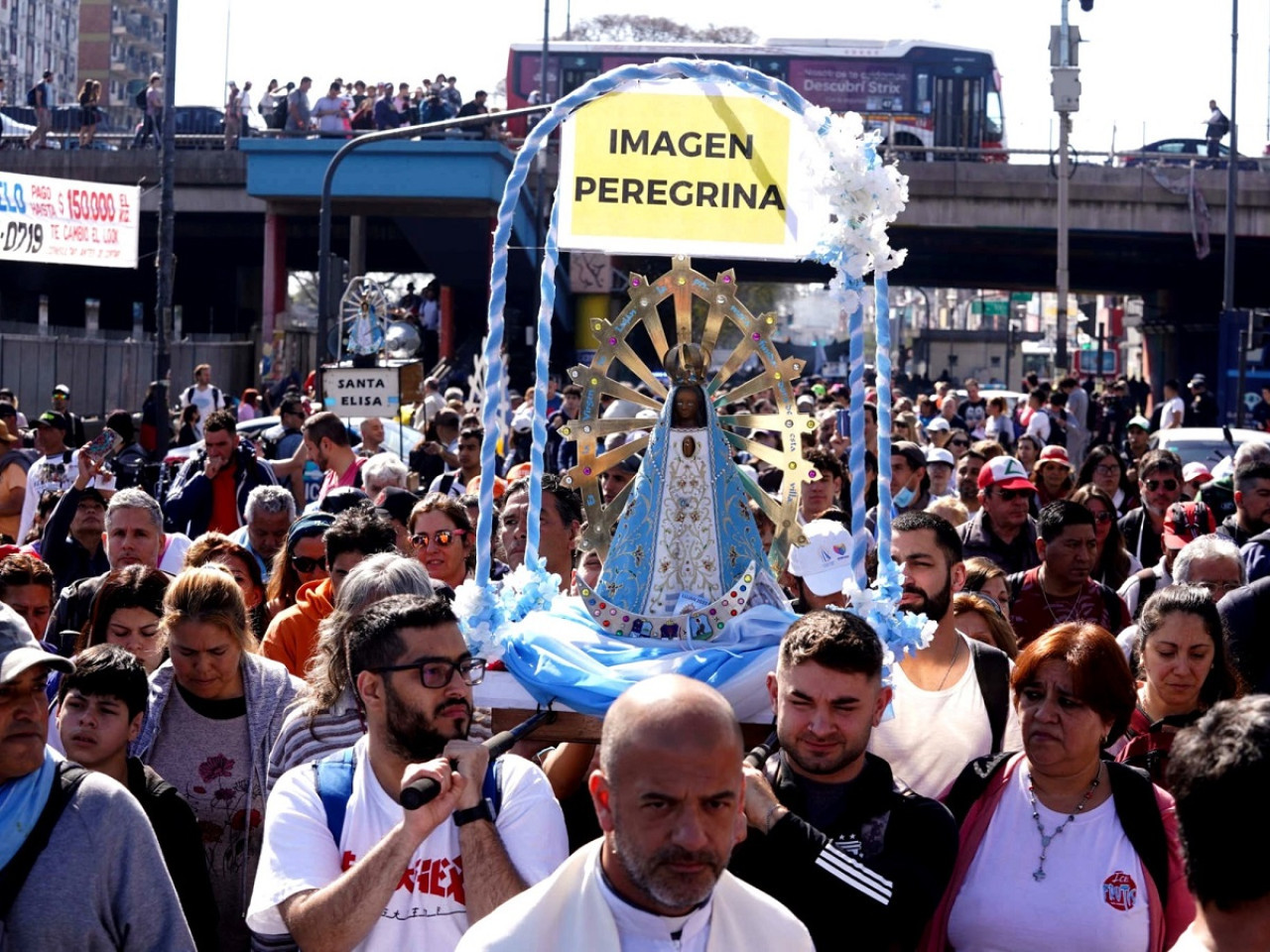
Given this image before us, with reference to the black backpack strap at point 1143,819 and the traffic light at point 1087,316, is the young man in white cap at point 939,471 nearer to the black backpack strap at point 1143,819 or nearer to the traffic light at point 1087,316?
the black backpack strap at point 1143,819

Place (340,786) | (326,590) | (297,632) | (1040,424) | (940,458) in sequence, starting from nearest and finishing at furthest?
(340,786) < (297,632) < (326,590) < (940,458) < (1040,424)

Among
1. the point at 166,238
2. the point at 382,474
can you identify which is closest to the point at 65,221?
the point at 166,238

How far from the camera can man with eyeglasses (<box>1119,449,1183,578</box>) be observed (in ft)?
32.0

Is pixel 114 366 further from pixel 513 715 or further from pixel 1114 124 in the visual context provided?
pixel 513 715

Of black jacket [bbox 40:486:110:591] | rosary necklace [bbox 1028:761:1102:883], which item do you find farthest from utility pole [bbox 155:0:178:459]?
rosary necklace [bbox 1028:761:1102:883]

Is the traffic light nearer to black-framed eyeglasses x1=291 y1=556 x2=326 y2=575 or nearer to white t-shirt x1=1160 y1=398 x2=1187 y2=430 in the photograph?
white t-shirt x1=1160 y1=398 x2=1187 y2=430

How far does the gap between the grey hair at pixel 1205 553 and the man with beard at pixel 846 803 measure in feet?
9.72

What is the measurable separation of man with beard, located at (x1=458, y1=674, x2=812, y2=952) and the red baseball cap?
20.5ft

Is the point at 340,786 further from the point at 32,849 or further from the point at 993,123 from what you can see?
the point at 993,123

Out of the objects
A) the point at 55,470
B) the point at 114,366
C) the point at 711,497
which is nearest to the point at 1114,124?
the point at 114,366

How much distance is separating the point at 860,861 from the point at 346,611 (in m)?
1.65

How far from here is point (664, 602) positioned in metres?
5.54

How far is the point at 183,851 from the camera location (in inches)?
173

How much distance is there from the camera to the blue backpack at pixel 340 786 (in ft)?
12.6
